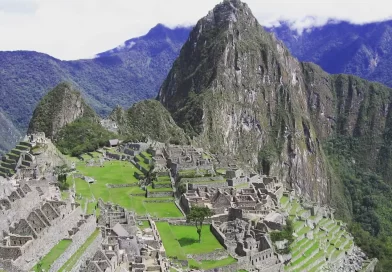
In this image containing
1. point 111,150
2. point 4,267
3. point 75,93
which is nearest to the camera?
point 4,267

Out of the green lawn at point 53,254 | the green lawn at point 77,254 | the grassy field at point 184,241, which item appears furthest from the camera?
the grassy field at point 184,241

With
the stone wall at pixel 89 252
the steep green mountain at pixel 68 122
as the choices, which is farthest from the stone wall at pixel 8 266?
the steep green mountain at pixel 68 122

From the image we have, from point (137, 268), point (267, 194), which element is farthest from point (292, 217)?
point (137, 268)

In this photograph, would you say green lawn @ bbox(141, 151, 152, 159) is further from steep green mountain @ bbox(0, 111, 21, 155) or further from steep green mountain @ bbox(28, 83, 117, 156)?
steep green mountain @ bbox(0, 111, 21, 155)

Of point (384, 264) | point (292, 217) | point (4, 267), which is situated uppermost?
point (4, 267)

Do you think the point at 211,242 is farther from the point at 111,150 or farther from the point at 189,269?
the point at 111,150

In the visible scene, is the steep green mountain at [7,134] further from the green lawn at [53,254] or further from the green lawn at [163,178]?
the green lawn at [53,254]
